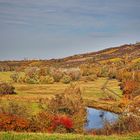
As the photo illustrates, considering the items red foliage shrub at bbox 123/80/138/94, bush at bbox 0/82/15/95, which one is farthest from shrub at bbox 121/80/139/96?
bush at bbox 0/82/15/95

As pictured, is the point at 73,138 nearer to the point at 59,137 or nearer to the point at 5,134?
the point at 59,137

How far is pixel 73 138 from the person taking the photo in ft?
59.7

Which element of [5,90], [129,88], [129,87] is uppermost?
[5,90]

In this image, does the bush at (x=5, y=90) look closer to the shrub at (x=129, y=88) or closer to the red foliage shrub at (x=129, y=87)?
the shrub at (x=129, y=88)

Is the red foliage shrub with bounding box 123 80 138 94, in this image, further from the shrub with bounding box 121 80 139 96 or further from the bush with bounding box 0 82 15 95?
the bush with bounding box 0 82 15 95

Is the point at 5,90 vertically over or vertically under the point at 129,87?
over

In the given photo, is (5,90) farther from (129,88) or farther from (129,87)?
(129,87)

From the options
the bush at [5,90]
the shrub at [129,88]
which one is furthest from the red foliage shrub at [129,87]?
the bush at [5,90]

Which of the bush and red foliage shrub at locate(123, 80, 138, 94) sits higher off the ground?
→ the bush

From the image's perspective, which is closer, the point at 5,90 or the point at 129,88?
the point at 5,90

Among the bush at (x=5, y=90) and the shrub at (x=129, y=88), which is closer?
the shrub at (x=129, y=88)

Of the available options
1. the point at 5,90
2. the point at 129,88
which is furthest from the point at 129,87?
the point at 5,90

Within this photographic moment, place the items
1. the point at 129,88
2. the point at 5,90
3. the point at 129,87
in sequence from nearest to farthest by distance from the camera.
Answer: the point at 5,90 < the point at 129,88 < the point at 129,87

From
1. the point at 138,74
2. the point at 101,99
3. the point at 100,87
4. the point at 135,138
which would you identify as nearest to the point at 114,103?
the point at 101,99
